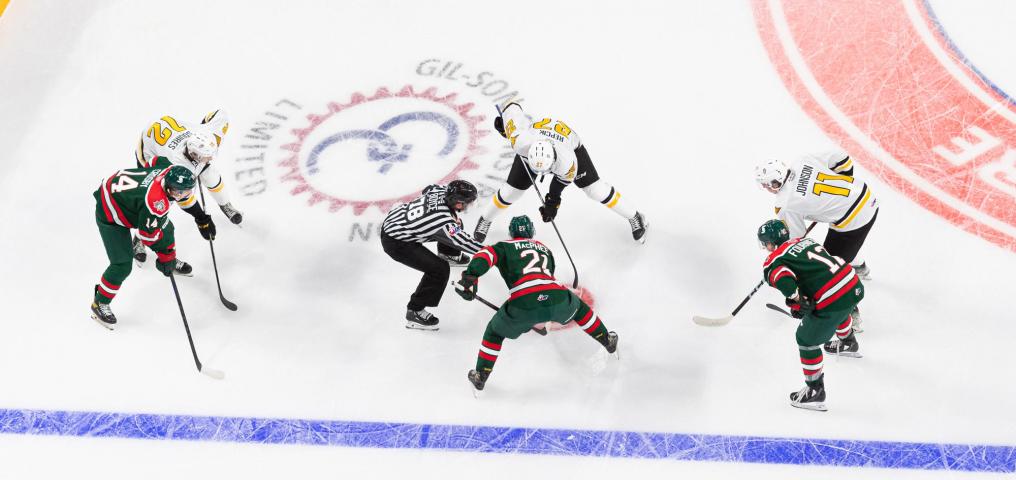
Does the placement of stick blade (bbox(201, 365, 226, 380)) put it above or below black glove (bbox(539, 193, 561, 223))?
below

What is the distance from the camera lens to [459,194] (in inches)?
182

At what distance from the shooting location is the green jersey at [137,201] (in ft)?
15.0

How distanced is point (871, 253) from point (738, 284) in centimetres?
77

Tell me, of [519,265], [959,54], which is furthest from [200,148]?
[959,54]

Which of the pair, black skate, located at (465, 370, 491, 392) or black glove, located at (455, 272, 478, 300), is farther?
black skate, located at (465, 370, 491, 392)

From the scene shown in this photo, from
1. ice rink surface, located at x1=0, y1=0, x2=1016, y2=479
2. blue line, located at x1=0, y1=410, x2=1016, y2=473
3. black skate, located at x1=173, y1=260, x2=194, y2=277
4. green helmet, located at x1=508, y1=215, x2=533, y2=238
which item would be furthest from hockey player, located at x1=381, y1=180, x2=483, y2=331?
black skate, located at x1=173, y1=260, x2=194, y2=277

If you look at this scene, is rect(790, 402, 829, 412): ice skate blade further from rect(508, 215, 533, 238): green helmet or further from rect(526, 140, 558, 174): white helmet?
rect(526, 140, 558, 174): white helmet

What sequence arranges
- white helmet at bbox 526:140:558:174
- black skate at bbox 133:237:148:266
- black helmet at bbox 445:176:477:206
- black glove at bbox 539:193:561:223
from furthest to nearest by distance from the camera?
black skate at bbox 133:237:148:266 < black glove at bbox 539:193:561:223 < white helmet at bbox 526:140:558:174 < black helmet at bbox 445:176:477:206

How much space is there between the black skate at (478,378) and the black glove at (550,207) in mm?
1110

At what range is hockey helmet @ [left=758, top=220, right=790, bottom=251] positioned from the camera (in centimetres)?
424

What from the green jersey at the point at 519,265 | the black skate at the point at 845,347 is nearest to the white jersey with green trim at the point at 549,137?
the green jersey at the point at 519,265

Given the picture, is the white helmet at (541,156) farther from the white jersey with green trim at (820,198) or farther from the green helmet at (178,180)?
the green helmet at (178,180)

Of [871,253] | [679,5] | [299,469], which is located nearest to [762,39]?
[679,5]

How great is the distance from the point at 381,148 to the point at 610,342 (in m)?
2.20
